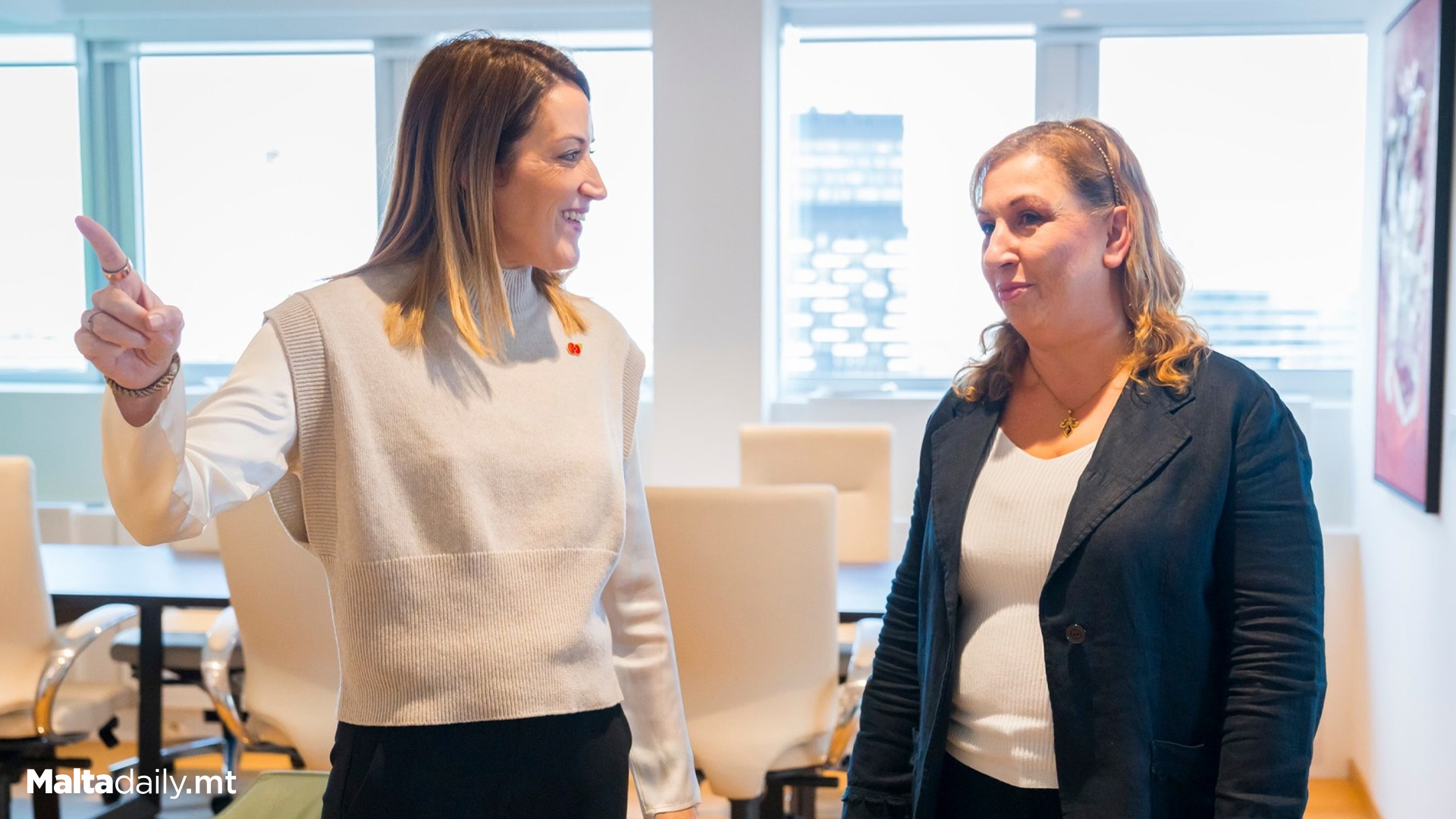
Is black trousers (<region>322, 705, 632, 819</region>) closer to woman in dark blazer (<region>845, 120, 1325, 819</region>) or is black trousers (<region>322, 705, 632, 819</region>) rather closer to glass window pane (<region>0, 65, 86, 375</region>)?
woman in dark blazer (<region>845, 120, 1325, 819</region>)

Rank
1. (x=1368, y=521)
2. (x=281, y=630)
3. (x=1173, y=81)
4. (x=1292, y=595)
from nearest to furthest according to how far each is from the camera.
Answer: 1. (x=1292, y=595)
2. (x=281, y=630)
3. (x=1368, y=521)
4. (x=1173, y=81)

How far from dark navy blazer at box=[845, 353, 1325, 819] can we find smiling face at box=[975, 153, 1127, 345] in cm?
12

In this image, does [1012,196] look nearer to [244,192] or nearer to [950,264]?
[950,264]

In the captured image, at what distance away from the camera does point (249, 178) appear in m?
4.87

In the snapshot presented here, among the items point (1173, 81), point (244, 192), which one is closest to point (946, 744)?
point (1173, 81)

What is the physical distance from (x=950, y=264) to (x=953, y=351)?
338 millimetres

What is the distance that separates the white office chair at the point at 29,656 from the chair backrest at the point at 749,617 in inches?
56.5

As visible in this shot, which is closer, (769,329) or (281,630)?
(281,630)

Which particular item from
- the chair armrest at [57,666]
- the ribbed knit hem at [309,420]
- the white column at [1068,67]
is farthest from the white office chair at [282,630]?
the white column at [1068,67]

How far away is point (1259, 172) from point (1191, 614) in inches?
144

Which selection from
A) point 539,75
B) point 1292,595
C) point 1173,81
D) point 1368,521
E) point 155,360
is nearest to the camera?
point 155,360

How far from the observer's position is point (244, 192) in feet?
16.0

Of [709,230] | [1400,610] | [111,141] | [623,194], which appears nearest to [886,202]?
[709,230]

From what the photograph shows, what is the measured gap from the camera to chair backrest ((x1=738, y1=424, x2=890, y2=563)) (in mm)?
3574
